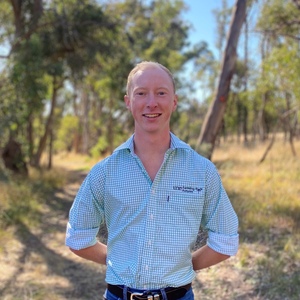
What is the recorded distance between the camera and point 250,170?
36.6 feet

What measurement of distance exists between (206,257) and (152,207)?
0.38 meters

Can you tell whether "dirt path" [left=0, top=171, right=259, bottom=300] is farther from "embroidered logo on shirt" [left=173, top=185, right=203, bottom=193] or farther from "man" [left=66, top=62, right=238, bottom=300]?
"embroidered logo on shirt" [left=173, top=185, right=203, bottom=193]

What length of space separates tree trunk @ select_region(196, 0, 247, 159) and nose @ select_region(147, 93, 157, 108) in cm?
634

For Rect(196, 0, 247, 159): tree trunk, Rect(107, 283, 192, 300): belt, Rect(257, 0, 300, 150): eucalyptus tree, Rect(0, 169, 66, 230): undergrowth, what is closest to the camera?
Rect(107, 283, 192, 300): belt

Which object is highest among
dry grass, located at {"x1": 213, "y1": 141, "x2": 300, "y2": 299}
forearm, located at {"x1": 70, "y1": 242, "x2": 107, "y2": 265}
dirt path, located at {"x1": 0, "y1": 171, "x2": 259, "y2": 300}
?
forearm, located at {"x1": 70, "y1": 242, "x2": 107, "y2": 265}

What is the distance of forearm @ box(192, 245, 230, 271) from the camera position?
5.75 ft

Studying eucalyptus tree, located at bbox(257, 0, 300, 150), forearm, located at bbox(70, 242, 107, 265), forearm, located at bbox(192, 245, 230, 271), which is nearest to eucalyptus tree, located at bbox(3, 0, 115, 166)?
eucalyptus tree, located at bbox(257, 0, 300, 150)

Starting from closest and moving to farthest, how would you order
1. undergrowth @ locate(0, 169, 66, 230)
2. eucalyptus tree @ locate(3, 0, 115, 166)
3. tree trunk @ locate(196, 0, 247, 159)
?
undergrowth @ locate(0, 169, 66, 230) → tree trunk @ locate(196, 0, 247, 159) → eucalyptus tree @ locate(3, 0, 115, 166)

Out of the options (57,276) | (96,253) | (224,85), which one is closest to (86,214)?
(96,253)

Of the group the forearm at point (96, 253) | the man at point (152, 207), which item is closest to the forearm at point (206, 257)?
the man at point (152, 207)

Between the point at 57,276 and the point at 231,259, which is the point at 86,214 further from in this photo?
the point at 231,259

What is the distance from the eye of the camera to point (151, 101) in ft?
5.54

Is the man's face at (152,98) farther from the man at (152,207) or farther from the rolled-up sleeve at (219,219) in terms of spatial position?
the rolled-up sleeve at (219,219)

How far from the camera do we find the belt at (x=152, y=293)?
161 cm
